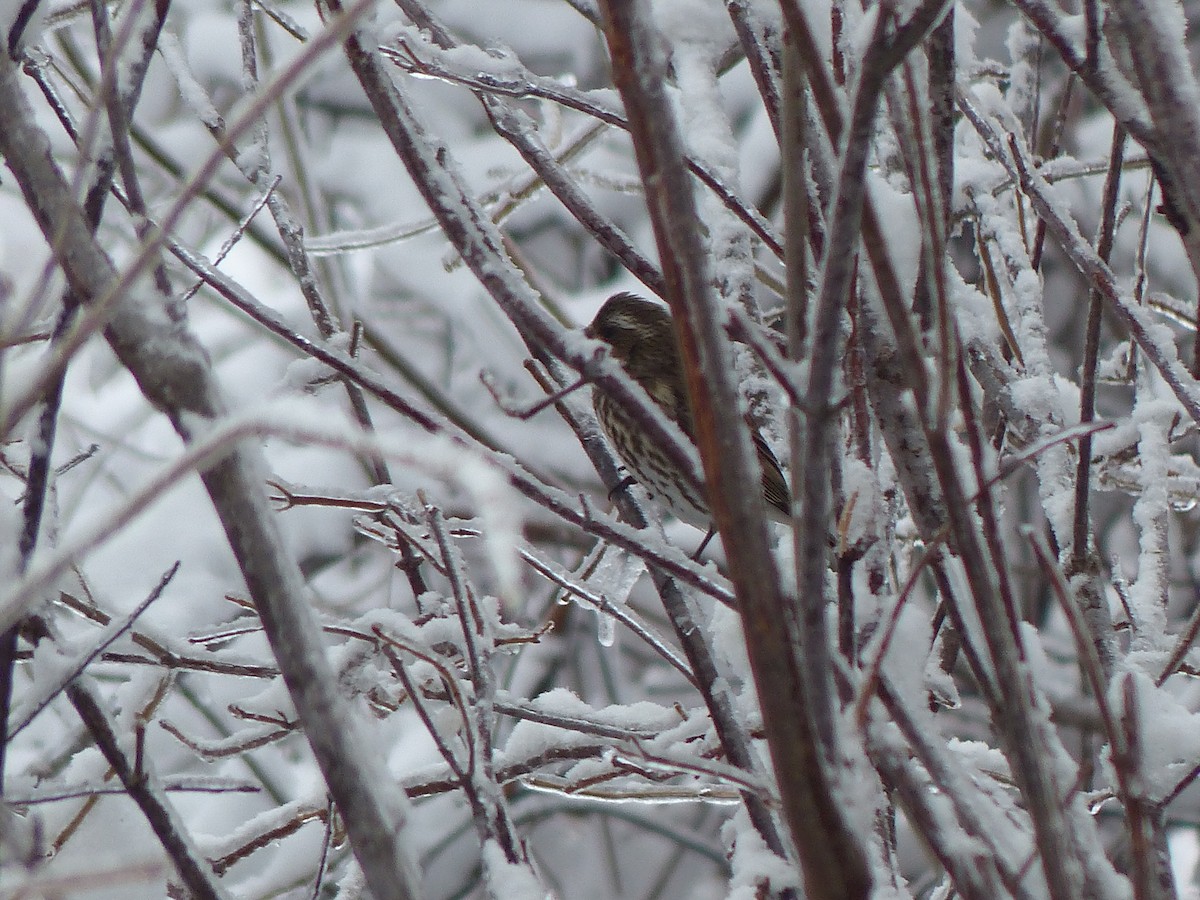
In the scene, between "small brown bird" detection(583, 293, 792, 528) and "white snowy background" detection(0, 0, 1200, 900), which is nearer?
"white snowy background" detection(0, 0, 1200, 900)

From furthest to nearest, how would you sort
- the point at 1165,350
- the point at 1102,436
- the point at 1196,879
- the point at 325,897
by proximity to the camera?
the point at 1196,879
the point at 325,897
the point at 1102,436
the point at 1165,350

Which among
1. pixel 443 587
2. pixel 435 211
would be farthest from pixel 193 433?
pixel 443 587

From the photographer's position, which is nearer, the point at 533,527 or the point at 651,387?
the point at 651,387

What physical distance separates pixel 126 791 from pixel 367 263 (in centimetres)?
489

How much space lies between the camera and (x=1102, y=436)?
7.38 feet

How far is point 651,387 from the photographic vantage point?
3.89 meters

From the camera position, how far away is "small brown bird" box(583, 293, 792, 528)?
364 cm

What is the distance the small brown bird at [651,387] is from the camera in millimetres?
3643

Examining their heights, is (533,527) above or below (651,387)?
below

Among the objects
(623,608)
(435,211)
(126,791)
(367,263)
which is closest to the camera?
(126,791)

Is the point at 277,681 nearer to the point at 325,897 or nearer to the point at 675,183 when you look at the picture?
the point at 675,183

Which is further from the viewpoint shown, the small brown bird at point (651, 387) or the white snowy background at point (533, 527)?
the small brown bird at point (651, 387)

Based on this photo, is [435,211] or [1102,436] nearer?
[435,211]

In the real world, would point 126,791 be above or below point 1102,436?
below
